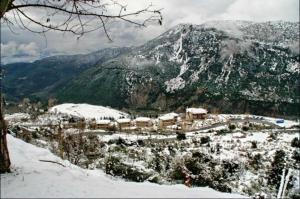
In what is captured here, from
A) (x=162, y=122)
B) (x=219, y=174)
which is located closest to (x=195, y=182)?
(x=219, y=174)

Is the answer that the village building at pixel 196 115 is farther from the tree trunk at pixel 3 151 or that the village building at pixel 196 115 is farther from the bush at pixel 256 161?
the tree trunk at pixel 3 151

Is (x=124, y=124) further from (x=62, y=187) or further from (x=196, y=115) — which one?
(x=62, y=187)

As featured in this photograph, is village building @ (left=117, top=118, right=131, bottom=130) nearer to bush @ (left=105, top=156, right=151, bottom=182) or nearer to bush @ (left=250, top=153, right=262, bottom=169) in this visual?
bush @ (left=250, top=153, right=262, bottom=169)

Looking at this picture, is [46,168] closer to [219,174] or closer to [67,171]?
[67,171]

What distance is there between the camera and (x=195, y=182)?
3647cm

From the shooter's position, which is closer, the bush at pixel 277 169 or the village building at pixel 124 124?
the bush at pixel 277 169

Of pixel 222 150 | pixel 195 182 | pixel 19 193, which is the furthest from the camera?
pixel 222 150

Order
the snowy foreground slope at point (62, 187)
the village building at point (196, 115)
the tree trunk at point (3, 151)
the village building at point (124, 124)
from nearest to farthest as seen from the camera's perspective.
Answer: the snowy foreground slope at point (62, 187), the tree trunk at point (3, 151), the village building at point (124, 124), the village building at point (196, 115)

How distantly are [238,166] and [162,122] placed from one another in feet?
317

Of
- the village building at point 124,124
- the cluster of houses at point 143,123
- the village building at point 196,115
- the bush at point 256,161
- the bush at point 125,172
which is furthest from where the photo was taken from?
the village building at point 196,115

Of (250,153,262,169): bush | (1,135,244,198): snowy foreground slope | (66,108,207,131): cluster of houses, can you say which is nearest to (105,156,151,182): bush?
(250,153,262,169): bush

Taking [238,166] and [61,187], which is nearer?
[61,187]

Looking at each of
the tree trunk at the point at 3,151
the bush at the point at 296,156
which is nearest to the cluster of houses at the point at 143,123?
the bush at the point at 296,156

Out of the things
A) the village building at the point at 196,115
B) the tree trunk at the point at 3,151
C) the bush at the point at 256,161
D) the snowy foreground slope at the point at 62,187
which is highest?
the tree trunk at the point at 3,151
